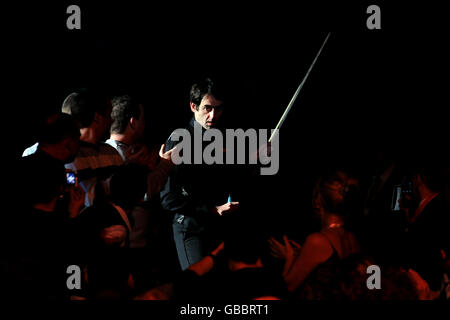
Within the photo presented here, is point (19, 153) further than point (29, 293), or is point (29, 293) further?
point (19, 153)

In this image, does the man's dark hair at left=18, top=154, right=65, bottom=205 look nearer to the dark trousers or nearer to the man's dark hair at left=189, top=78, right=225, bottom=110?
the dark trousers

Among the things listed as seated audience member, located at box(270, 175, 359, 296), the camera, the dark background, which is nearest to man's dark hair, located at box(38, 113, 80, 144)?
the camera

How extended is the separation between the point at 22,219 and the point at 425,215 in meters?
2.17

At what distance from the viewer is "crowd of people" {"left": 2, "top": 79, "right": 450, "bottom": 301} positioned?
8.38 ft

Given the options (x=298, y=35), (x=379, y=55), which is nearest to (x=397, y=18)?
(x=379, y=55)

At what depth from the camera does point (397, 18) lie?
5.24m

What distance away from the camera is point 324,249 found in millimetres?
2838

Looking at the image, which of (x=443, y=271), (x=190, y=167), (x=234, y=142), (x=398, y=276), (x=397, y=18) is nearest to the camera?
(x=398, y=276)

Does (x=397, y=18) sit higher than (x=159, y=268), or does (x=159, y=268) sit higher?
(x=397, y=18)

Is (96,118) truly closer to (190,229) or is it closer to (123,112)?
(123,112)

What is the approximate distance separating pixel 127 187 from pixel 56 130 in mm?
462

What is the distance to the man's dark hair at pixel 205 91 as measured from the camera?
417cm

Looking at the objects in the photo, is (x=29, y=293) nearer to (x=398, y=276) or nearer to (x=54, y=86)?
(x=398, y=276)

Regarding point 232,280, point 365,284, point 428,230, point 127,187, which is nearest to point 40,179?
Result: point 127,187
